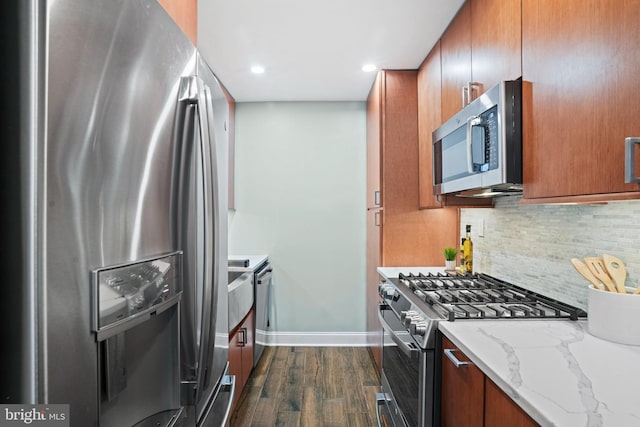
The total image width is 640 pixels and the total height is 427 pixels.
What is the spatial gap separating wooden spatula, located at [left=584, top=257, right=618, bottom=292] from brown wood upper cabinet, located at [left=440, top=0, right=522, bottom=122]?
71 cm

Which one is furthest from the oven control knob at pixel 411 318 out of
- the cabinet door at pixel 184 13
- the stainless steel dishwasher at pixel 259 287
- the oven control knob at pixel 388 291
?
the stainless steel dishwasher at pixel 259 287

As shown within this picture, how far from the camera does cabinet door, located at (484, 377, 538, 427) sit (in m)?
0.84

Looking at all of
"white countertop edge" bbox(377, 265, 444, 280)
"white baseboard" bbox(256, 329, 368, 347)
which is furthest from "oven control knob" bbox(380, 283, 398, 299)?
"white baseboard" bbox(256, 329, 368, 347)

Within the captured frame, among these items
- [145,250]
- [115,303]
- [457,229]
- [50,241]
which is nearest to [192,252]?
[145,250]

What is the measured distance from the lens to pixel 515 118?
4.49 ft

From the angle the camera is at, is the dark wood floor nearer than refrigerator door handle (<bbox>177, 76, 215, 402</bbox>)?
No

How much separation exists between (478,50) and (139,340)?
178 cm

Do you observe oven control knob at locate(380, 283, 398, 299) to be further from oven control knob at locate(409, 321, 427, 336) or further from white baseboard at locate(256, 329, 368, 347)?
white baseboard at locate(256, 329, 368, 347)

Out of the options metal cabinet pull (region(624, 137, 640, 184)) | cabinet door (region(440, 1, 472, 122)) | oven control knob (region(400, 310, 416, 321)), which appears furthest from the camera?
cabinet door (region(440, 1, 472, 122))

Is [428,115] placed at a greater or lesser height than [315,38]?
lesser

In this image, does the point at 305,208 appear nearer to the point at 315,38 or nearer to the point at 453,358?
the point at 315,38

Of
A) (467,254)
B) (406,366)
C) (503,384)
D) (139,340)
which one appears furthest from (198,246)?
(467,254)

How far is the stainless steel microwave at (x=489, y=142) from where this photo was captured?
4.49 feet

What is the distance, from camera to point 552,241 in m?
1.65
